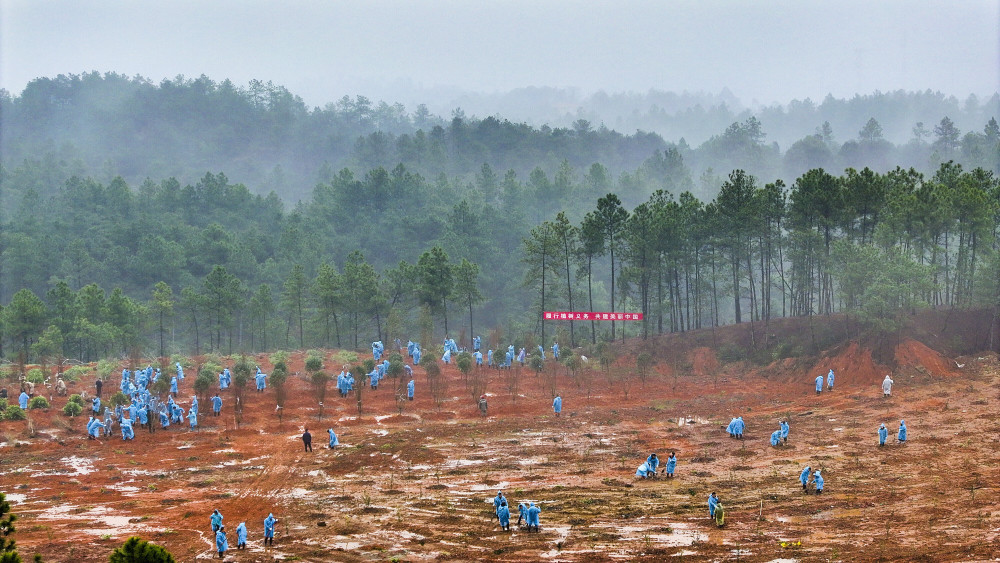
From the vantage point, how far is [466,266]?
6038 cm

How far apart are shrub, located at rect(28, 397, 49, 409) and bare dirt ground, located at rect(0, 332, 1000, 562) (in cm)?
91

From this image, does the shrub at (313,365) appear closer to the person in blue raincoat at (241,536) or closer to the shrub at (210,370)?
the shrub at (210,370)

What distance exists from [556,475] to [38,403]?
2446 centimetres

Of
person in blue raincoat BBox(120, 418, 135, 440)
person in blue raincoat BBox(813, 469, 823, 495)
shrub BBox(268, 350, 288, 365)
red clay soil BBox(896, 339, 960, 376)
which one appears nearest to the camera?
Result: person in blue raincoat BBox(813, 469, 823, 495)

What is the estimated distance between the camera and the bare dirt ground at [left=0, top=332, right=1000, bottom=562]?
2156 centimetres

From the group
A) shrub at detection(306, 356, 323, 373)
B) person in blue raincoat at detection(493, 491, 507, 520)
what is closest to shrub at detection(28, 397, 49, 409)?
shrub at detection(306, 356, 323, 373)

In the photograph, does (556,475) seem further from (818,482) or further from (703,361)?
(703,361)

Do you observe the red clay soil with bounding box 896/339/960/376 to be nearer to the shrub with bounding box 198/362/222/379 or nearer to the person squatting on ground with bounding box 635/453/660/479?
the person squatting on ground with bounding box 635/453/660/479

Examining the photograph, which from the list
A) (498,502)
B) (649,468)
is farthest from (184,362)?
(498,502)

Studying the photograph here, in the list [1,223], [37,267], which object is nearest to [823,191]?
[37,267]

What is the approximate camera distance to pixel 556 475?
2831 centimetres

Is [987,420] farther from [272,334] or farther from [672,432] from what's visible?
[272,334]

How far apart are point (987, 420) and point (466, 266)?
36.0 m

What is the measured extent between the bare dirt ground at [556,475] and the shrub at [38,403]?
36.0 inches
